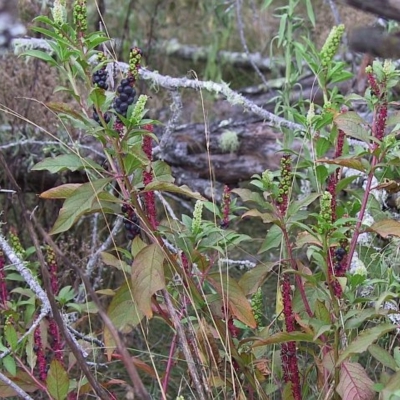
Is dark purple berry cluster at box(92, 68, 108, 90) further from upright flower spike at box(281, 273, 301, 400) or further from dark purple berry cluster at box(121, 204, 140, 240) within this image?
upright flower spike at box(281, 273, 301, 400)

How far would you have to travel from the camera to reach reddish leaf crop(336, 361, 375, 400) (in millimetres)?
1605

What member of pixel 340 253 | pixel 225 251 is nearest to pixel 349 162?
pixel 340 253

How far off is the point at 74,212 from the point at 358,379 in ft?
2.17

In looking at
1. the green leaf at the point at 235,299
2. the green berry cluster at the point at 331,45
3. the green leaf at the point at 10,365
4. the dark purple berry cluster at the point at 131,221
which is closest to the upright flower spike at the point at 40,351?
the green leaf at the point at 10,365

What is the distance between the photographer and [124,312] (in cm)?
177

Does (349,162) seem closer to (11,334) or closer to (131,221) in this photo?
(131,221)

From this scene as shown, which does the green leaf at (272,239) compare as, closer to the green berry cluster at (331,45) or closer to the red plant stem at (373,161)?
the red plant stem at (373,161)

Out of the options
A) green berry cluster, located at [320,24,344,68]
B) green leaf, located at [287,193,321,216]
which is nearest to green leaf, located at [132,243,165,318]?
green leaf, located at [287,193,321,216]

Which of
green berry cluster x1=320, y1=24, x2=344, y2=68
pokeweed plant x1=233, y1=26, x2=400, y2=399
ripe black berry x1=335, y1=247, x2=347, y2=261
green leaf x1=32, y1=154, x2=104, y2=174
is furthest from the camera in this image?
green berry cluster x1=320, y1=24, x2=344, y2=68

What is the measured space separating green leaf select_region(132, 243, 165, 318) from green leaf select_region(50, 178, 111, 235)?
15 centimetres

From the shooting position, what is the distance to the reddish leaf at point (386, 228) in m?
1.74

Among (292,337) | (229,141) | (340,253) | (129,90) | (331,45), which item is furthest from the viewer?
(229,141)

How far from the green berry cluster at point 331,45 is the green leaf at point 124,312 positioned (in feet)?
2.45

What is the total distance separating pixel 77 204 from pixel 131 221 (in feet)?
0.52
